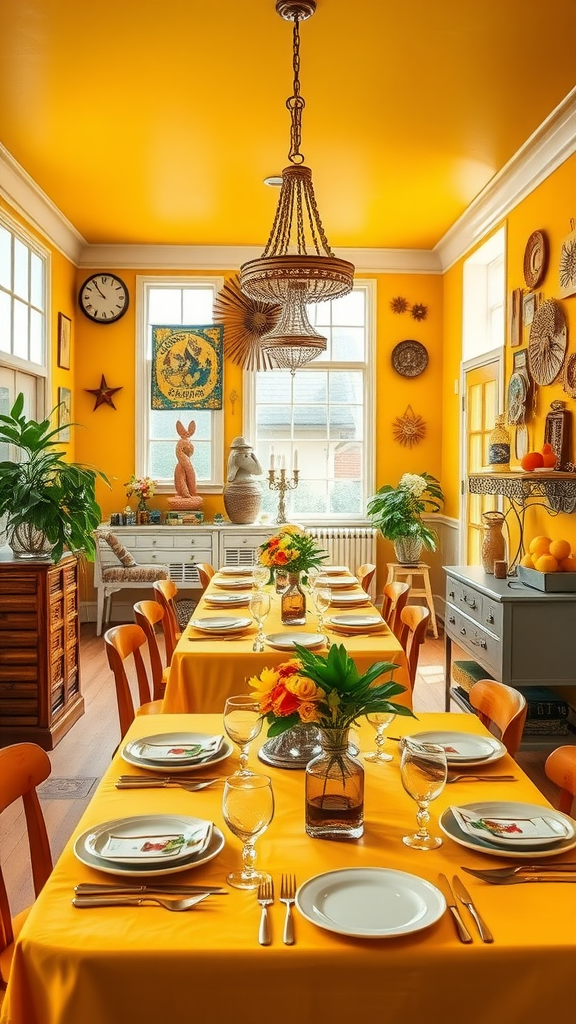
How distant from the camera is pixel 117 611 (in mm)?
7250

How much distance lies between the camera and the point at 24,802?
1.75m

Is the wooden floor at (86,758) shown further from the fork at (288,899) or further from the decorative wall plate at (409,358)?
the decorative wall plate at (409,358)

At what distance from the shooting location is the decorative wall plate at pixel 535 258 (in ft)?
15.6

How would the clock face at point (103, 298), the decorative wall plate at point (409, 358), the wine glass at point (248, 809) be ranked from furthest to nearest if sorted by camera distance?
the decorative wall plate at point (409, 358) → the clock face at point (103, 298) → the wine glass at point (248, 809)

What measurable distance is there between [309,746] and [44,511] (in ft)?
8.40

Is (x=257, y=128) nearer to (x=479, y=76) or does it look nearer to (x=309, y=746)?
(x=479, y=76)

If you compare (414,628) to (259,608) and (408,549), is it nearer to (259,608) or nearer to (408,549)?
(259,608)

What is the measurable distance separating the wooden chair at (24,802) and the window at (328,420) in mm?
5666

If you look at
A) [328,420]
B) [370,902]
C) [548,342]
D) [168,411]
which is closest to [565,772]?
[370,902]

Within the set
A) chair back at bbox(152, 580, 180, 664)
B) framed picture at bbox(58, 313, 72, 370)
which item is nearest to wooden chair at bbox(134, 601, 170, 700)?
chair back at bbox(152, 580, 180, 664)

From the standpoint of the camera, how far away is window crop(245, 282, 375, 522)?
293 inches

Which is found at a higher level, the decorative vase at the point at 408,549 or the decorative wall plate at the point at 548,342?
the decorative wall plate at the point at 548,342

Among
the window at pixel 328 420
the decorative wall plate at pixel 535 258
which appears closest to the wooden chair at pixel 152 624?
the decorative wall plate at pixel 535 258

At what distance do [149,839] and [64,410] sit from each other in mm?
5765
